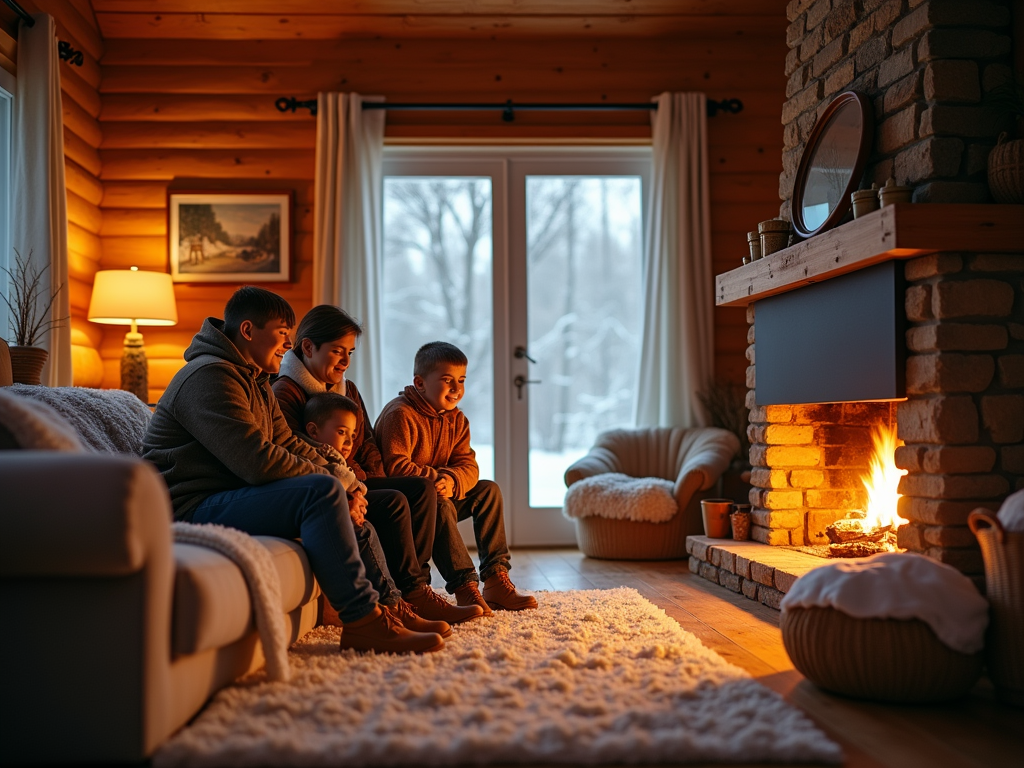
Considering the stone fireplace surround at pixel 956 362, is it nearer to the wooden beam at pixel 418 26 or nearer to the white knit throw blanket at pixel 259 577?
the white knit throw blanket at pixel 259 577

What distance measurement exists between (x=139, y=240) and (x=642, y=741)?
13.9ft

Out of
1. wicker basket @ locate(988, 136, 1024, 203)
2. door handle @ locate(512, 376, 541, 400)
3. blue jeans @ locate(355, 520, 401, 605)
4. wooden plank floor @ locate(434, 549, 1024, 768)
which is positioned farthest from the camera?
door handle @ locate(512, 376, 541, 400)

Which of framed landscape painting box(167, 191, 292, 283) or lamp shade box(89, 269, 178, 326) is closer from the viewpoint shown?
lamp shade box(89, 269, 178, 326)

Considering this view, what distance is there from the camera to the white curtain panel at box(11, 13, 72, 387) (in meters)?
4.03

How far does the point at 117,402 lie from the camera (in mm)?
2852

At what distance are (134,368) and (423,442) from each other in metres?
1.96

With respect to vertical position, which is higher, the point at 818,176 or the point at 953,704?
the point at 818,176

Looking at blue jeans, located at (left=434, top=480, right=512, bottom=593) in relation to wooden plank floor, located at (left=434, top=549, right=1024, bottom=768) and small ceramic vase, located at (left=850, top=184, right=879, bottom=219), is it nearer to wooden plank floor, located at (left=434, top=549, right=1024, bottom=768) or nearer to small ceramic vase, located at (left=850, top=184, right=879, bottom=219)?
wooden plank floor, located at (left=434, top=549, right=1024, bottom=768)

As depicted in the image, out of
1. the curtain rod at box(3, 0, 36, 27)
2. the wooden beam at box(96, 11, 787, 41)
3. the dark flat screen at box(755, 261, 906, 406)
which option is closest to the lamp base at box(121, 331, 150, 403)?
the curtain rod at box(3, 0, 36, 27)

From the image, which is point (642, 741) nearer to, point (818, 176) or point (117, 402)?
point (117, 402)

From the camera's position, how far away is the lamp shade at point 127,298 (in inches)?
175

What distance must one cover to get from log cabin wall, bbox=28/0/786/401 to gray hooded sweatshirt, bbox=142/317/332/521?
2.65 m

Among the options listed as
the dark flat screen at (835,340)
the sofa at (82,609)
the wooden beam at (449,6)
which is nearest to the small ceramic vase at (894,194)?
the dark flat screen at (835,340)

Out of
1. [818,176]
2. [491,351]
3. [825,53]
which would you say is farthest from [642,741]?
[491,351]
